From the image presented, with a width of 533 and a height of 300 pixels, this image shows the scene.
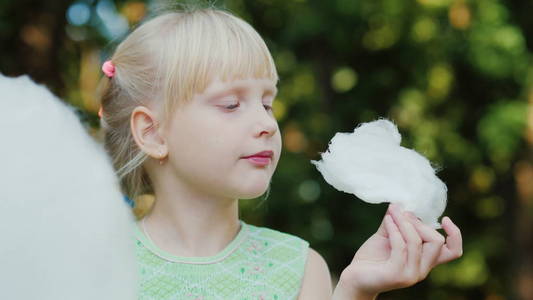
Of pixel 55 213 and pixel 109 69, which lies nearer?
pixel 55 213

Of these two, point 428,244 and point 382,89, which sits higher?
point 428,244

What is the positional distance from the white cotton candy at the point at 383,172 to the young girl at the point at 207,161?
4 cm

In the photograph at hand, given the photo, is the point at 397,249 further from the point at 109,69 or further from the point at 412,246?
the point at 109,69

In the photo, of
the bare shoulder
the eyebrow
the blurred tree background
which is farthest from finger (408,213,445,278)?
the blurred tree background

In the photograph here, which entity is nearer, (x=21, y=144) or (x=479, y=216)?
(x=21, y=144)

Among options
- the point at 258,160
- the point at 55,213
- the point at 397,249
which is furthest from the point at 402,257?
the point at 55,213

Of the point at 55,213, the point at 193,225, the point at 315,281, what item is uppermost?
the point at 55,213

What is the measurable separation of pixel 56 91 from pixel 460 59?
3.33 metres

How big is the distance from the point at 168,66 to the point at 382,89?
15.1 feet

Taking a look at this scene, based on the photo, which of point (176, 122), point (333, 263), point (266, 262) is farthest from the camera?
point (333, 263)

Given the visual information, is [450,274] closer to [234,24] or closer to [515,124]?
[515,124]

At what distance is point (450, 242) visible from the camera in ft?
5.11

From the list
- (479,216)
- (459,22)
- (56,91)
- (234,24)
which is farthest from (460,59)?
(234,24)

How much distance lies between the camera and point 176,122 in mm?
1792
